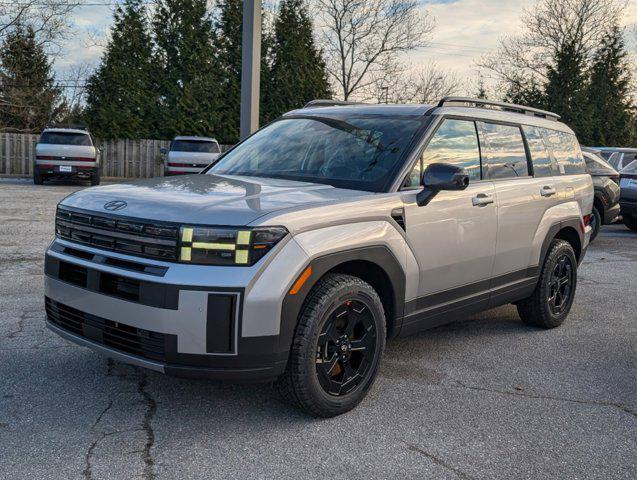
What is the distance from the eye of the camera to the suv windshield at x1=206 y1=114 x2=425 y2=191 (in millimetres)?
4109

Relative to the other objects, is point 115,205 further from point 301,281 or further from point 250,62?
point 250,62

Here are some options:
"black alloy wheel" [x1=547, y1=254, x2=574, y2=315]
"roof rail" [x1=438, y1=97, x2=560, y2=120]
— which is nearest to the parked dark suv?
"roof rail" [x1=438, y1=97, x2=560, y2=120]

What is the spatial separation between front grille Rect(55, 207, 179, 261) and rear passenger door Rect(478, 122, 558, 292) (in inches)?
102

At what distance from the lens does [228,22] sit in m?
29.5

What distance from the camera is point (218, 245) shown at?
3092 millimetres

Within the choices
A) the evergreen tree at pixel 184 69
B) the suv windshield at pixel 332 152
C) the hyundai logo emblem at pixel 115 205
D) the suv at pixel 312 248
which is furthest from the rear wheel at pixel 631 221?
the evergreen tree at pixel 184 69

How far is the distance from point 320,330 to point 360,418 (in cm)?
62

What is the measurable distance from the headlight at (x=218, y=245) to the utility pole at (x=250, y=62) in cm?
712

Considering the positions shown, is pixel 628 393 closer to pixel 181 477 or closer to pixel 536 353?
pixel 536 353

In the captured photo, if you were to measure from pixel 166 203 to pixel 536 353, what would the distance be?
10.3 feet

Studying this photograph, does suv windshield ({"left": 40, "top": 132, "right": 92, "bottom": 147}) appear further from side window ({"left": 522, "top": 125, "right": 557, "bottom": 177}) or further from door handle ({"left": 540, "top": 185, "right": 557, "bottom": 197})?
door handle ({"left": 540, "top": 185, "right": 557, "bottom": 197})

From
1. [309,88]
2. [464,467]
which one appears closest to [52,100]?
[309,88]

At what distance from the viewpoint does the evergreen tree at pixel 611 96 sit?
36.7 m

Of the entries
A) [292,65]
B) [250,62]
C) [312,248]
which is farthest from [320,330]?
[292,65]
